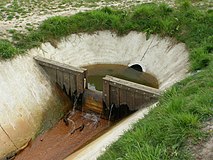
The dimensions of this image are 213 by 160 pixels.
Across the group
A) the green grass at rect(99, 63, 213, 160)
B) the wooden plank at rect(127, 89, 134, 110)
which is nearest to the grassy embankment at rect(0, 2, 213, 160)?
the green grass at rect(99, 63, 213, 160)

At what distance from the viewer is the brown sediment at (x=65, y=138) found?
50.6 ft

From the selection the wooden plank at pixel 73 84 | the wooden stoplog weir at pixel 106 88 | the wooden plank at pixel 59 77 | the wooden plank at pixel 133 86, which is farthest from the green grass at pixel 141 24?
the wooden plank at pixel 133 86

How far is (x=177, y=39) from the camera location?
2080 centimetres

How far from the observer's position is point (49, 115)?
17469mm

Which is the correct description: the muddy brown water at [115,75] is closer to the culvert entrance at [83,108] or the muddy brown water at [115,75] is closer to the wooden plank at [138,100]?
the culvert entrance at [83,108]

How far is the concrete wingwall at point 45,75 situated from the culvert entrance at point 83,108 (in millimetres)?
490

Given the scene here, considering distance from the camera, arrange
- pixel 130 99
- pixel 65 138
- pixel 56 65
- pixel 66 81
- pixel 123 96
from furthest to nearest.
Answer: pixel 66 81, pixel 56 65, pixel 123 96, pixel 130 99, pixel 65 138

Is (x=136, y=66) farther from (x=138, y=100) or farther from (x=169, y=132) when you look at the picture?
(x=169, y=132)

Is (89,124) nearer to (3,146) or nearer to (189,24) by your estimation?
(3,146)

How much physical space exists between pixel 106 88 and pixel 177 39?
581 centimetres

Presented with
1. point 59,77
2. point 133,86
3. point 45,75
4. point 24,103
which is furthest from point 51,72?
point 133,86

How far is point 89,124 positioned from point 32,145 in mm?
3038

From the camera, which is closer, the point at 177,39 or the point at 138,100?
the point at 138,100

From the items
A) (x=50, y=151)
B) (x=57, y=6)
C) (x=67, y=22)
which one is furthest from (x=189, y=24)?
(x=50, y=151)
